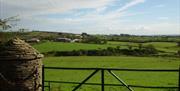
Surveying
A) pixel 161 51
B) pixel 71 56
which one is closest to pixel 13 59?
pixel 71 56

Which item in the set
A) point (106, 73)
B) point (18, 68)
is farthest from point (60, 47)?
point (18, 68)

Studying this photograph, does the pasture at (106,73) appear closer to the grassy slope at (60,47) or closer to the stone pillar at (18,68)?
the grassy slope at (60,47)

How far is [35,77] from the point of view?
11492 mm

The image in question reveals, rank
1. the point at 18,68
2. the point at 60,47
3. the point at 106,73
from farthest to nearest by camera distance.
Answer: the point at 60,47
the point at 106,73
the point at 18,68

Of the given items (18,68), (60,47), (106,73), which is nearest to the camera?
(18,68)

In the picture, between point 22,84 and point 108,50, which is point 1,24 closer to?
point 22,84

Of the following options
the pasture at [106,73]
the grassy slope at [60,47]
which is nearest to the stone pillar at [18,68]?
the pasture at [106,73]

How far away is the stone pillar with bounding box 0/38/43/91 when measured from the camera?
1121 centimetres

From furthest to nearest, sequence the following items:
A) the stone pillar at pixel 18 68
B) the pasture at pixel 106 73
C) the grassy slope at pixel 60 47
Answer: the grassy slope at pixel 60 47, the pasture at pixel 106 73, the stone pillar at pixel 18 68

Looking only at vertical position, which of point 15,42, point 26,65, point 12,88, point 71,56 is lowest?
point 71,56

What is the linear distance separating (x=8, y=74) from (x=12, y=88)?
47cm

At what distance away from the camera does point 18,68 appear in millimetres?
11188

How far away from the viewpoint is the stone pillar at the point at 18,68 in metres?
11.2

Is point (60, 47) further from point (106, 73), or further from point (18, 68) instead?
point (18, 68)
